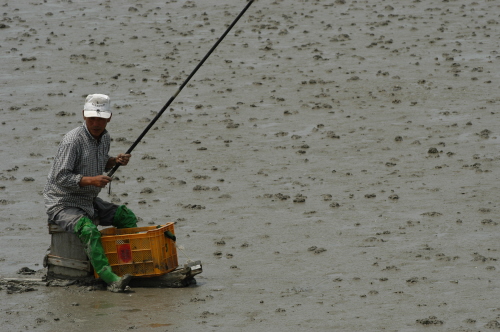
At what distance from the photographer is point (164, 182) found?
977 centimetres

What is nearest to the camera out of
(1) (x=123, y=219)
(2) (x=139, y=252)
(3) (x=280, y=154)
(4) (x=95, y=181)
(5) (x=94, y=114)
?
(4) (x=95, y=181)

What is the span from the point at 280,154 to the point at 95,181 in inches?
169

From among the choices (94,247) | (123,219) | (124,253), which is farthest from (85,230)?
(123,219)

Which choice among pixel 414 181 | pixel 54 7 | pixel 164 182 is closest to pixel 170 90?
pixel 164 182

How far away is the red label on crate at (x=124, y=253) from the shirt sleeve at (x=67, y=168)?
1.96 feet

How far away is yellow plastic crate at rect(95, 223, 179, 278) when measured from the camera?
22.4 ft

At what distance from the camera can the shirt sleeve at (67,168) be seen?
261 inches

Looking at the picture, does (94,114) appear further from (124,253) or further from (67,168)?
(124,253)

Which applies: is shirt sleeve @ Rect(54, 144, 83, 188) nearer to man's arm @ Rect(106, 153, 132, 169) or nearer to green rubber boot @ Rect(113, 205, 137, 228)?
man's arm @ Rect(106, 153, 132, 169)

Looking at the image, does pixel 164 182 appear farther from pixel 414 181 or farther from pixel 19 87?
pixel 19 87

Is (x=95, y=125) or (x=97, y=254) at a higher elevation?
(x=95, y=125)

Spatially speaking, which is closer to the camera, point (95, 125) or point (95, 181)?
point (95, 181)

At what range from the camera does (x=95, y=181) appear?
259 inches

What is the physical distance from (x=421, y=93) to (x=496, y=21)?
14.1 ft
